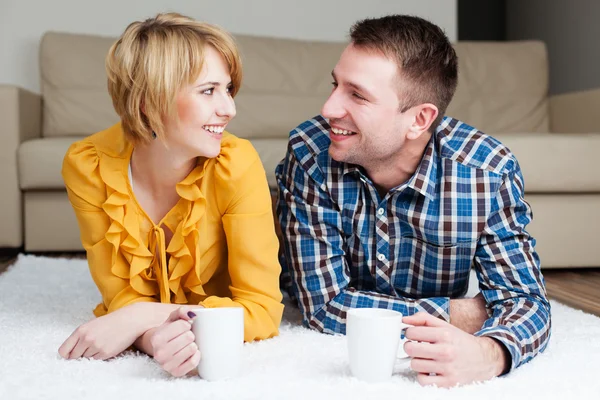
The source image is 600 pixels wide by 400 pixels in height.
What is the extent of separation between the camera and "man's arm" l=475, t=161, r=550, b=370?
49.4 inches

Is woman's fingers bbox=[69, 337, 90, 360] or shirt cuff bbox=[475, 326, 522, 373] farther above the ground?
shirt cuff bbox=[475, 326, 522, 373]

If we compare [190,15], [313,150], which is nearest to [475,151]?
[313,150]

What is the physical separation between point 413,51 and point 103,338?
825mm

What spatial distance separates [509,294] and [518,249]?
10 cm

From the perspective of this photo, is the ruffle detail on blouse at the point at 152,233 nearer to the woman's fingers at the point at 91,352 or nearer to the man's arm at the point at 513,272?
the woman's fingers at the point at 91,352

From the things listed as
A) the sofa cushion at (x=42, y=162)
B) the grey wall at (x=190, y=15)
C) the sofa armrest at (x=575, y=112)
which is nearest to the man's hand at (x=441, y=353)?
the sofa cushion at (x=42, y=162)

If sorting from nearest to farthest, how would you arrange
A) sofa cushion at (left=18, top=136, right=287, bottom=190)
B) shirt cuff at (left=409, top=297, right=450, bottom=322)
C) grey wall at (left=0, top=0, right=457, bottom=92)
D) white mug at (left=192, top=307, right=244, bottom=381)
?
1. white mug at (left=192, top=307, right=244, bottom=381)
2. shirt cuff at (left=409, top=297, right=450, bottom=322)
3. sofa cushion at (left=18, top=136, right=287, bottom=190)
4. grey wall at (left=0, top=0, right=457, bottom=92)

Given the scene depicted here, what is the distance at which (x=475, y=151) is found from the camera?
141 centimetres

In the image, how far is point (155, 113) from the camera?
50.7 inches

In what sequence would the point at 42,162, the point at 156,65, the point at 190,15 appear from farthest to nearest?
the point at 190,15 < the point at 42,162 < the point at 156,65

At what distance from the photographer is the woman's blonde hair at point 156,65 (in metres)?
1.28

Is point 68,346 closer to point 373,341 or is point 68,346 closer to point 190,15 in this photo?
point 373,341

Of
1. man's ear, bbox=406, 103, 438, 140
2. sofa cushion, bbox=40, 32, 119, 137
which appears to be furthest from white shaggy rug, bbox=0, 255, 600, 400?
sofa cushion, bbox=40, 32, 119, 137

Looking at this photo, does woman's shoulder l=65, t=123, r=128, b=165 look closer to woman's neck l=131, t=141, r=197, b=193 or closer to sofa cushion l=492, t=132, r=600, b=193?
woman's neck l=131, t=141, r=197, b=193
